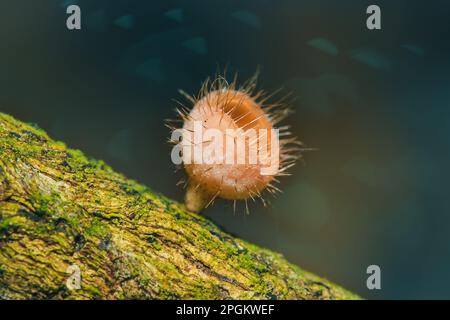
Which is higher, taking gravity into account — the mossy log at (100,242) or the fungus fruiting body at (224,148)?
the fungus fruiting body at (224,148)

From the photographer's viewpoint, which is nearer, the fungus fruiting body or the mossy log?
the mossy log

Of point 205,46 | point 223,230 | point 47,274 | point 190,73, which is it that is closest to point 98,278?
point 47,274

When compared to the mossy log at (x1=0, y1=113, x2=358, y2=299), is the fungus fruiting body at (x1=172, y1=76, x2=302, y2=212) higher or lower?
higher

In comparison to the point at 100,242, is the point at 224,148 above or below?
above

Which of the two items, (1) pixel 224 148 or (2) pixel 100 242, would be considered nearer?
(2) pixel 100 242

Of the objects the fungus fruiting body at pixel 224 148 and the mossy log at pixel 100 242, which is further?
the fungus fruiting body at pixel 224 148
